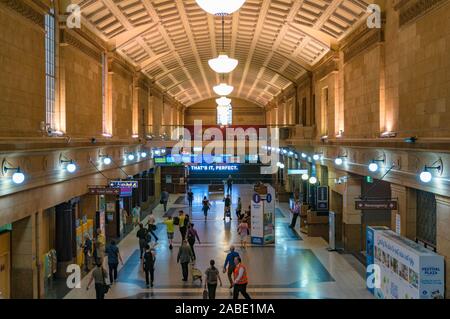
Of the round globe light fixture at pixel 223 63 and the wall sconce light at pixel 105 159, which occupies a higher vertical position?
the round globe light fixture at pixel 223 63

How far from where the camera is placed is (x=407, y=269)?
10219 mm

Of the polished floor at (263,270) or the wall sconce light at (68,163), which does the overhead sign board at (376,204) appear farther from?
the wall sconce light at (68,163)

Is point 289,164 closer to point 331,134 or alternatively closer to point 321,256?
point 331,134

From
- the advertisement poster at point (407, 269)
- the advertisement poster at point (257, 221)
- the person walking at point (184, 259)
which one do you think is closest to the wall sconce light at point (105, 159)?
→ the advertisement poster at point (257, 221)

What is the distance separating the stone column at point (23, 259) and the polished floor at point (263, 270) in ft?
3.89

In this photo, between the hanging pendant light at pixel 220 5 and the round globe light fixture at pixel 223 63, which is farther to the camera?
the round globe light fixture at pixel 223 63

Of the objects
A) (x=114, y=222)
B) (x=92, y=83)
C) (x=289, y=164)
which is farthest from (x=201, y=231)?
(x=289, y=164)

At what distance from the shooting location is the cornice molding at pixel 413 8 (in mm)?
11414

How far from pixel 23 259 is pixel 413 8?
10467 millimetres

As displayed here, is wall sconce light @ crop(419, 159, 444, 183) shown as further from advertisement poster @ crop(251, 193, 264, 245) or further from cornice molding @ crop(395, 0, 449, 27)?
advertisement poster @ crop(251, 193, 264, 245)

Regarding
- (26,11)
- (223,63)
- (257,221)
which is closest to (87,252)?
(257,221)

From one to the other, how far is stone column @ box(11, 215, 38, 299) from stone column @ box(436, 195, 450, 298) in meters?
8.65

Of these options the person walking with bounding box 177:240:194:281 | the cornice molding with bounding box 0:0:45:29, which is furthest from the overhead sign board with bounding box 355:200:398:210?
the cornice molding with bounding box 0:0:45:29

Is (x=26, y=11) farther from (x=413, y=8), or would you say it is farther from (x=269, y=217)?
(x=269, y=217)
